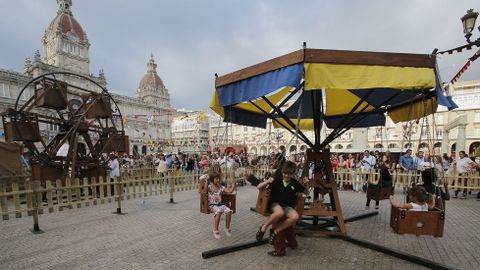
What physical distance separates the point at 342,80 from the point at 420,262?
3145 mm

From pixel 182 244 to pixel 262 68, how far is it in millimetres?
3709

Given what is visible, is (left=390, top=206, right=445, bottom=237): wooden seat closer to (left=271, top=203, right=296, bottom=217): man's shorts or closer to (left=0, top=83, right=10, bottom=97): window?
(left=271, top=203, right=296, bottom=217): man's shorts

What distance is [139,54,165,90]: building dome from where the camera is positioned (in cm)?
10006

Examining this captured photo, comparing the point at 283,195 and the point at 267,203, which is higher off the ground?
the point at 283,195

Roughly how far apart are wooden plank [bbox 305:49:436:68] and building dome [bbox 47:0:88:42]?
3034 inches

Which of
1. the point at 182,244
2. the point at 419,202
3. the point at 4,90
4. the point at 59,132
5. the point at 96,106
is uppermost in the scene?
the point at 4,90

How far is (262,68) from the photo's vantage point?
4238 mm

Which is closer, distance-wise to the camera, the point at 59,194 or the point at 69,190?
the point at 59,194

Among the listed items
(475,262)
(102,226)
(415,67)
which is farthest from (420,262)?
(102,226)

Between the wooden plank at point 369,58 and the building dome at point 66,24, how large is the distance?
7706 cm

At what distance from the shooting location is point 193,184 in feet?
40.4

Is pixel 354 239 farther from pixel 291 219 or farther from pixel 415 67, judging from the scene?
pixel 415 67

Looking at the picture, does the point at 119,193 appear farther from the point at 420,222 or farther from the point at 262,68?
the point at 420,222

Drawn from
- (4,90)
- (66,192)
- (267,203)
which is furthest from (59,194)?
(4,90)
